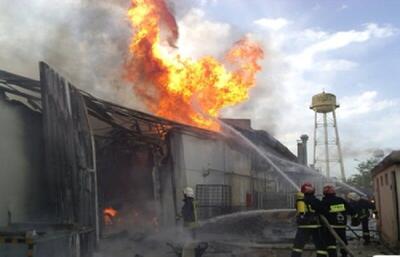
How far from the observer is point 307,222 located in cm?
903

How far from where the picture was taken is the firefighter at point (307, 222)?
8.98 m

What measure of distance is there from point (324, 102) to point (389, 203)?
118ft

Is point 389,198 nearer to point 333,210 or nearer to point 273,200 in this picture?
point 333,210

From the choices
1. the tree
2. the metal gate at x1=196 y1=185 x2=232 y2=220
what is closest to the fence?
the metal gate at x1=196 y1=185 x2=232 y2=220

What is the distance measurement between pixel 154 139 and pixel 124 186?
213 centimetres

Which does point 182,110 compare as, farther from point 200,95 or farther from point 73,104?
point 73,104

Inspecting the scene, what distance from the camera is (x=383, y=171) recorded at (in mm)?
13289

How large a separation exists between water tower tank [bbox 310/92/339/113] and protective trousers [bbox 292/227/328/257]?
39.8m

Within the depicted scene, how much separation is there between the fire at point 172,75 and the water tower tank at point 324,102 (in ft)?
95.7

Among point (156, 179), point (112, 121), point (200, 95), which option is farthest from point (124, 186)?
point (200, 95)

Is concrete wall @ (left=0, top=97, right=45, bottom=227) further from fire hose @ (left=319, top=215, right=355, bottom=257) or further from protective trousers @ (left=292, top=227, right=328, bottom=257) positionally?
fire hose @ (left=319, top=215, right=355, bottom=257)

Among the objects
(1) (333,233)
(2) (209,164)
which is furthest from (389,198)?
(2) (209,164)

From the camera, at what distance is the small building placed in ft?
36.1

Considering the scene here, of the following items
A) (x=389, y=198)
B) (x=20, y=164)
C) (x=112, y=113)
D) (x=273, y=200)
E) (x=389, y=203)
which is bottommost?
(x=273, y=200)
